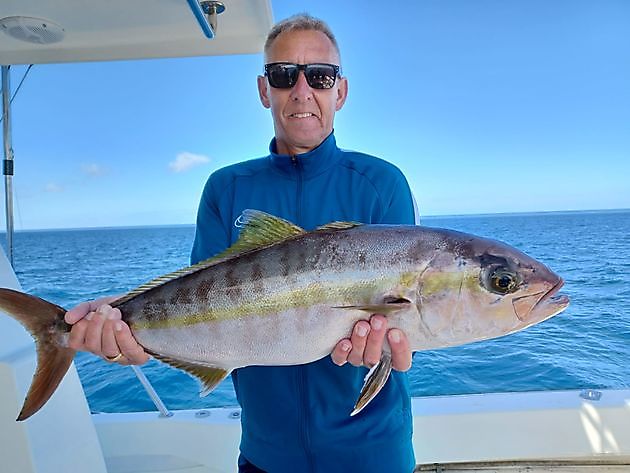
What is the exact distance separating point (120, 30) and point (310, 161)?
2.29 metres

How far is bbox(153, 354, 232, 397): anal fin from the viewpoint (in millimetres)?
1888

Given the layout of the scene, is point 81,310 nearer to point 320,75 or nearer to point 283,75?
point 283,75

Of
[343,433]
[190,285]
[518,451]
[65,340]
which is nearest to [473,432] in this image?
[518,451]

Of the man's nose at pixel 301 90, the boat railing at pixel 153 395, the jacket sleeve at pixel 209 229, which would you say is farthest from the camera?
the boat railing at pixel 153 395

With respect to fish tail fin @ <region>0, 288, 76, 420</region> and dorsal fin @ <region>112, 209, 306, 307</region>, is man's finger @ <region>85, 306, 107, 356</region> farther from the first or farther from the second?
dorsal fin @ <region>112, 209, 306, 307</region>

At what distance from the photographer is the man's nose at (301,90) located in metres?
2.02

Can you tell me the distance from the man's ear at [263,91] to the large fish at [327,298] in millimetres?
Answer: 686

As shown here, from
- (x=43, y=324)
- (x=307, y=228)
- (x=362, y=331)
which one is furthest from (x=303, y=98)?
(x=43, y=324)

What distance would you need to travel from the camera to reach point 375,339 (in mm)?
1641

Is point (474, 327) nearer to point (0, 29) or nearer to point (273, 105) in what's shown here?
point (273, 105)

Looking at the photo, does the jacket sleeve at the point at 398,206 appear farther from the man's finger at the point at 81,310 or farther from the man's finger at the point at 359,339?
the man's finger at the point at 81,310

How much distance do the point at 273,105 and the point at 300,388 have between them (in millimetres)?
1220

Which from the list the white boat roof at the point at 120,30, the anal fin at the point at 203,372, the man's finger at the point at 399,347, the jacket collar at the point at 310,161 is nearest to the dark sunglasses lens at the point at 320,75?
the jacket collar at the point at 310,161

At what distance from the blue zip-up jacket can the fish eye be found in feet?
1.73
